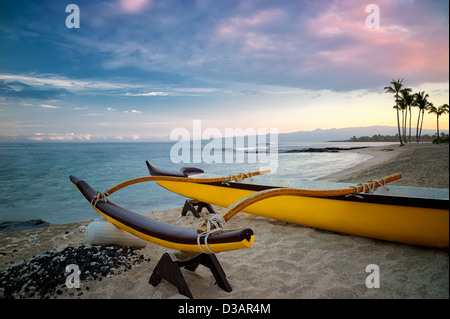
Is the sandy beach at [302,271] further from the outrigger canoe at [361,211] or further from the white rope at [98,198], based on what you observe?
the white rope at [98,198]

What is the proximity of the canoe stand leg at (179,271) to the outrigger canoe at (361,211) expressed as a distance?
0.51 m

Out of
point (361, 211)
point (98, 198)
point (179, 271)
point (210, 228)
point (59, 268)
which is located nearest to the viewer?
point (210, 228)

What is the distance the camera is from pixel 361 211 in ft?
8.15

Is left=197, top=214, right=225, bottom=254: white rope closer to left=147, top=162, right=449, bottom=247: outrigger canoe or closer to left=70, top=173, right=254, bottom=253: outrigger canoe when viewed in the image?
left=70, top=173, right=254, bottom=253: outrigger canoe

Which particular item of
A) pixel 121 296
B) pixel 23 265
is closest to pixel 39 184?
pixel 23 265

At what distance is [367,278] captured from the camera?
6.41 feet

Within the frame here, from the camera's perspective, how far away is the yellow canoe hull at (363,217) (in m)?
2.10

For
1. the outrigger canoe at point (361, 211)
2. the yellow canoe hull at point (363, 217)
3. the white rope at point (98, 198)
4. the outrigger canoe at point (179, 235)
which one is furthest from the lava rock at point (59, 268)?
the yellow canoe hull at point (363, 217)

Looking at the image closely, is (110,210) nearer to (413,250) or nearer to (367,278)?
(367,278)

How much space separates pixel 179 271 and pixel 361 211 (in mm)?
1901

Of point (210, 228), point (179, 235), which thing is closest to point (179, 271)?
point (179, 235)

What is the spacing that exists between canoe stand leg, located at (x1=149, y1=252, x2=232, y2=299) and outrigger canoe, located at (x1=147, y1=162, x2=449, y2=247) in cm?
51

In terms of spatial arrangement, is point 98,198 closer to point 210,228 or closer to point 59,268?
point 59,268
